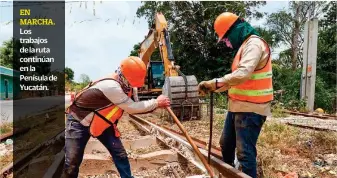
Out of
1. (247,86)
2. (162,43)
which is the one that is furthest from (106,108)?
(162,43)

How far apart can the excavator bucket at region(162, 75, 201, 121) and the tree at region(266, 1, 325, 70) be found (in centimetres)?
2270

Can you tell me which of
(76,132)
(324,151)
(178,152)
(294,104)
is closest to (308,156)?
(324,151)

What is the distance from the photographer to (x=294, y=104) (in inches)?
597

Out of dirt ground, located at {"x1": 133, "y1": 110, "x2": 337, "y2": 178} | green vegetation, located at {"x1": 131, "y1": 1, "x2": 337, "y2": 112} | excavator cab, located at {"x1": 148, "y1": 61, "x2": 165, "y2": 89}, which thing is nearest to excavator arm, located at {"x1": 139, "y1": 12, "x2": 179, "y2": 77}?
dirt ground, located at {"x1": 133, "y1": 110, "x2": 337, "y2": 178}

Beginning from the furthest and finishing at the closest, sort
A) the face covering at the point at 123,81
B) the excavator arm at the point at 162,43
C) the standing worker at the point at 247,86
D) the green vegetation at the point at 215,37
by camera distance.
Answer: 1. the green vegetation at the point at 215,37
2. the excavator arm at the point at 162,43
3. the face covering at the point at 123,81
4. the standing worker at the point at 247,86

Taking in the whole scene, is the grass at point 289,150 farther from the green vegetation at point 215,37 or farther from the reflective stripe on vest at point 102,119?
the green vegetation at point 215,37

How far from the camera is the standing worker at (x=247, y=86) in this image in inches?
126

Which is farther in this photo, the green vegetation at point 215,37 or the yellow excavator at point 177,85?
the green vegetation at point 215,37

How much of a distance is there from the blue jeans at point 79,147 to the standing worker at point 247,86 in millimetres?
1206

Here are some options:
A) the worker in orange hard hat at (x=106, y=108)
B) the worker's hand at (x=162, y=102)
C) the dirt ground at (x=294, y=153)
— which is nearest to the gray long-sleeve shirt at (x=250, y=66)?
the worker's hand at (x=162, y=102)

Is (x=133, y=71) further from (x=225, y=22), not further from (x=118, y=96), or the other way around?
(x=225, y=22)

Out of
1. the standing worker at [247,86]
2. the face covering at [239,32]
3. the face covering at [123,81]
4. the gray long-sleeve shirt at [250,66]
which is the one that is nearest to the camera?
the gray long-sleeve shirt at [250,66]

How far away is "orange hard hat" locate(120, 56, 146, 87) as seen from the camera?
3.45m

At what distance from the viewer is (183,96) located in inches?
377
